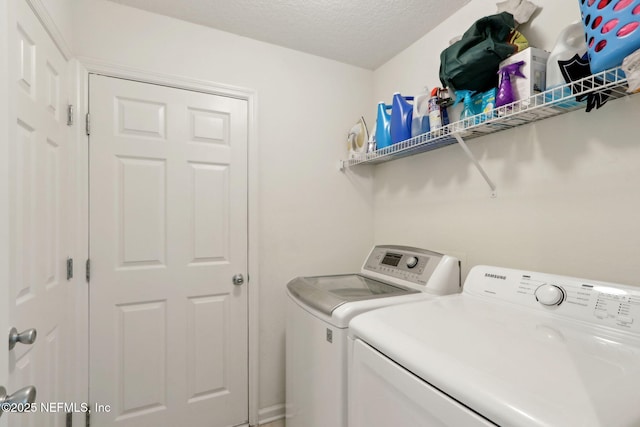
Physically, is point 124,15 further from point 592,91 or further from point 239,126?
point 592,91

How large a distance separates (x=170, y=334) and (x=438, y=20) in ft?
7.95

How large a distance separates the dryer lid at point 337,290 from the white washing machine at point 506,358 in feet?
0.70

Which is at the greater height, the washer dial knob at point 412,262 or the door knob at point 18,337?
the washer dial knob at point 412,262

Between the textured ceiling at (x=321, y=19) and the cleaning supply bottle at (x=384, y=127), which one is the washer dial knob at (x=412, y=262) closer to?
the cleaning supply bottle at (x=384, y=127)

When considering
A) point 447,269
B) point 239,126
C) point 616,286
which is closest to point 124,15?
point 239,126

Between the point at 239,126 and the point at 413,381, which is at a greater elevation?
the point at 239,126

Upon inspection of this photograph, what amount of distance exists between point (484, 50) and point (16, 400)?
1.86m

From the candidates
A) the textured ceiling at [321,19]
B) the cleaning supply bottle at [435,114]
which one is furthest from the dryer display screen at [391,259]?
the textured ceiling at [321,19]

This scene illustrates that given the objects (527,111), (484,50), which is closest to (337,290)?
(527,111)

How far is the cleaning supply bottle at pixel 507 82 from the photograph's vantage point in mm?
1214

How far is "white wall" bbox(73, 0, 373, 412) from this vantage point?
5.70ft

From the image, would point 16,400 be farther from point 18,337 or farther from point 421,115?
point 421,115

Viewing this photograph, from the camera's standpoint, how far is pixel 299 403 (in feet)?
5.25

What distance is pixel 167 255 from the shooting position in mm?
1771
